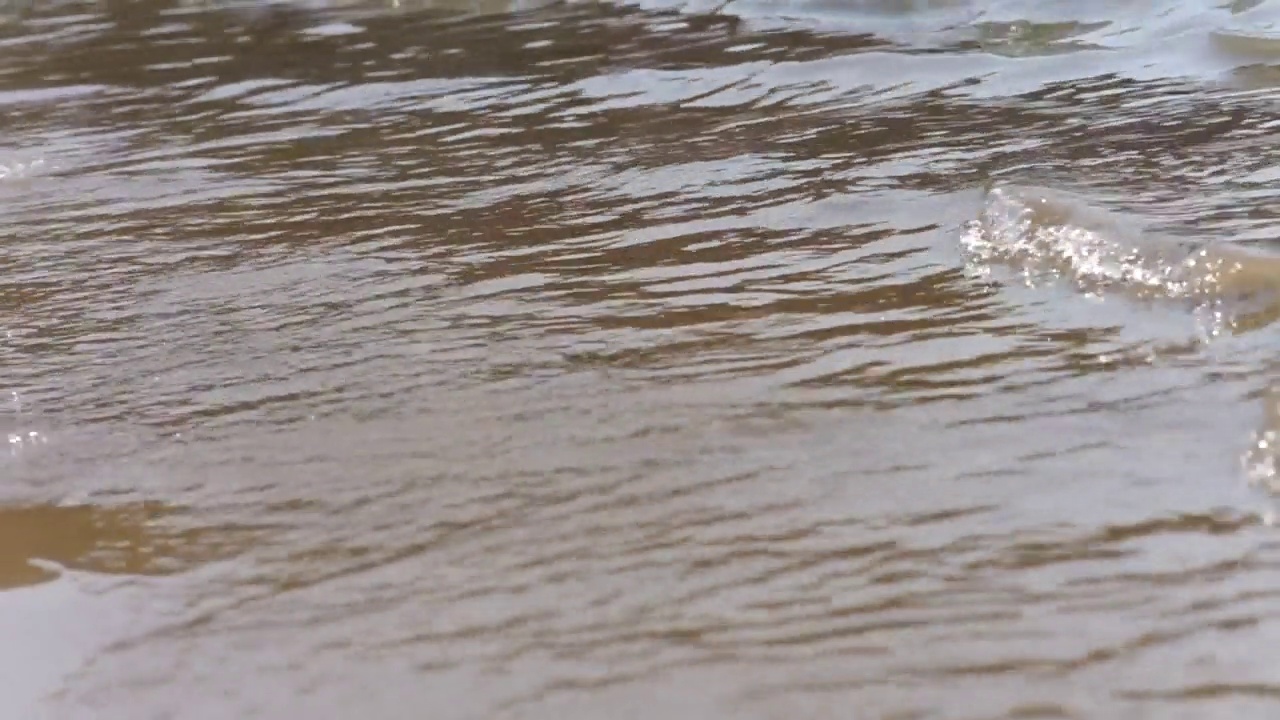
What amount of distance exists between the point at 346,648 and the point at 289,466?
1.98ft

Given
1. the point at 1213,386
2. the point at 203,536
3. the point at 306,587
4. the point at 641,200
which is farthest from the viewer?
the point at 641,200

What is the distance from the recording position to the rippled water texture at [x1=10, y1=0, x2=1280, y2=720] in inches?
77.1

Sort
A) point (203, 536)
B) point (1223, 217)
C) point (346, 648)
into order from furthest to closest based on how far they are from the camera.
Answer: point (1223, 217) < point (203, 536) < point (346, 648)

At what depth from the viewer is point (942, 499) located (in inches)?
88.9

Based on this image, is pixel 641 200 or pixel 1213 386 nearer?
pixel 1213 386

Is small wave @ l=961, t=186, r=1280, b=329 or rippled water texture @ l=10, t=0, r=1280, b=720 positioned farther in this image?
small wave @ l=961, t=186, r=1280, b=329

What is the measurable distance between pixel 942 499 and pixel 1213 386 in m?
0.59

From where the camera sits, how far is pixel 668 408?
2.65 metres

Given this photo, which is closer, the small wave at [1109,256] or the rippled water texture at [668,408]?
the rippled water texture at [668,408]

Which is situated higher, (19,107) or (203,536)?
(19,107)

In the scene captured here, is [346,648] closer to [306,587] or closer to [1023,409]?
[306,587]

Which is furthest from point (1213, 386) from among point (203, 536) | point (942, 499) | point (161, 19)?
point (161, 19)

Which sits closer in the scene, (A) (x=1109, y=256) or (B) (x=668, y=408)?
(B) (x=668, y=408)

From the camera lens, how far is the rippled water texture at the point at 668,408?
1.96 meters
